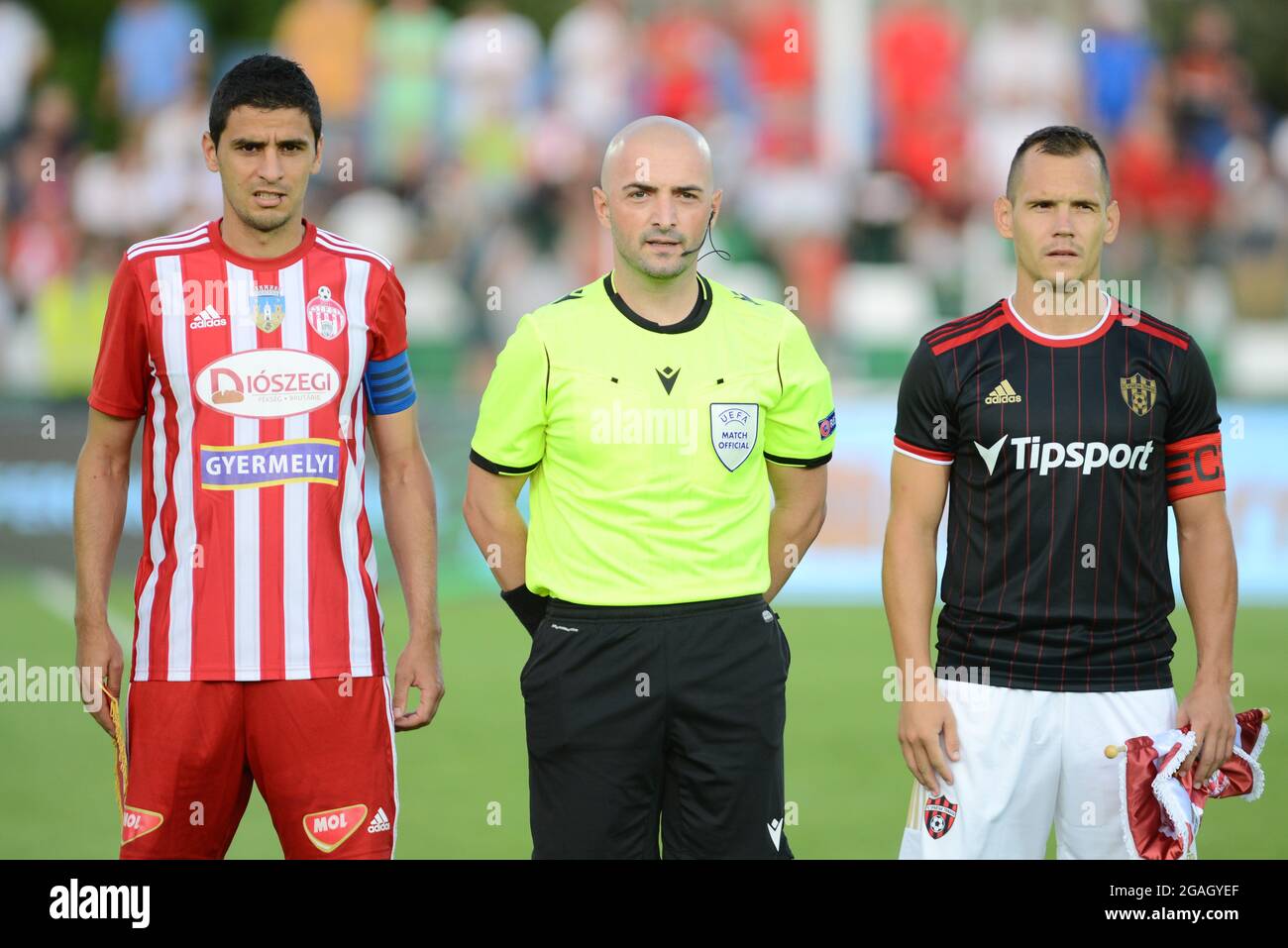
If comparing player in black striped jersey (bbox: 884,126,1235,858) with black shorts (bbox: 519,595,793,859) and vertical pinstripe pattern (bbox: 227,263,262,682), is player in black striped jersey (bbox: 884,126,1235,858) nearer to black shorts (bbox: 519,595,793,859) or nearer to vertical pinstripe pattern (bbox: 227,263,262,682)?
black shorts (bbox: 519,595,793,859)

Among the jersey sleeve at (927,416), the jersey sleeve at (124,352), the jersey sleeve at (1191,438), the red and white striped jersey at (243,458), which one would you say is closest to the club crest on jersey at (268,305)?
the red and white striped jersey at (243,458)

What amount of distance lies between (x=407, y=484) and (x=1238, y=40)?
16834mm

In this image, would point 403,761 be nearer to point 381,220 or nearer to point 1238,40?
point 381,220

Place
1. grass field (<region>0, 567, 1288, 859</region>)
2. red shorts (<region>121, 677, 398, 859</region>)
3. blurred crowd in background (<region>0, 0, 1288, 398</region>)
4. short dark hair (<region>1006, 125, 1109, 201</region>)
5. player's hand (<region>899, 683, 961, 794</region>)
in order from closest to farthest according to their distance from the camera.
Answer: red shorts (<region>121, 677, 398, 859</region>), player's hand (<region>899, 683, 961, 794</region>), short dark hair (<region>1006, 125, 1109, 201</region>), grass field (<region>0, 567, 1288, 859</region>), blurred crowd in background (<region>0, 0, 1288, 398</region>)

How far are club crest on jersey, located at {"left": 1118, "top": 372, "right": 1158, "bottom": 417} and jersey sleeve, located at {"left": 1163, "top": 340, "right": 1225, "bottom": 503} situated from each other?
56mm

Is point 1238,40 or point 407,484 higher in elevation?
point 1238,40

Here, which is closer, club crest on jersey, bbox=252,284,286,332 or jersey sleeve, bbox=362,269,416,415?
club crest on jersey, bbox=252,284,286,332

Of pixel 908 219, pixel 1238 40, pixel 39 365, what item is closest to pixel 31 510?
pixel 39 365

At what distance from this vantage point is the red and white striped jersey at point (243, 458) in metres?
4.14

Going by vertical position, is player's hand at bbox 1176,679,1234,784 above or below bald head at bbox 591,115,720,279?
below

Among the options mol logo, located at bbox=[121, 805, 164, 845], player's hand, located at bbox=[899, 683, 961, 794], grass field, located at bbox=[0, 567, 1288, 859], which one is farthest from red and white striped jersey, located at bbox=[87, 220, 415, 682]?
grass field, located at bbox=[0, 567, 1288, 859]

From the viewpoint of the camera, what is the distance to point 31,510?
11453 millimetres

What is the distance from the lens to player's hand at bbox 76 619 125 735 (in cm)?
420

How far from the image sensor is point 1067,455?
4.23 metres
